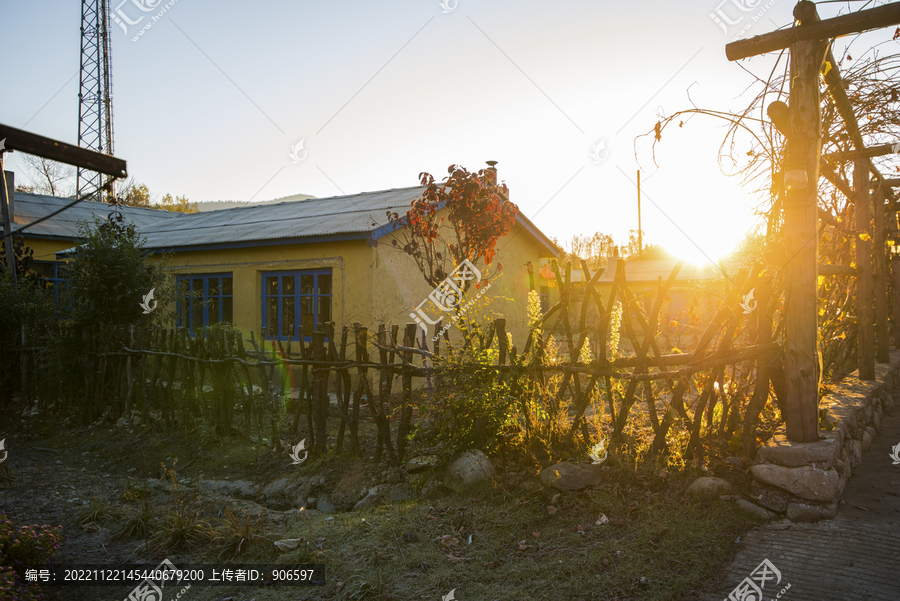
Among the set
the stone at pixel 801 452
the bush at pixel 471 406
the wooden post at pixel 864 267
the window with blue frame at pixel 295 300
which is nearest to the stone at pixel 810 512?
the stone at pixel 801 452

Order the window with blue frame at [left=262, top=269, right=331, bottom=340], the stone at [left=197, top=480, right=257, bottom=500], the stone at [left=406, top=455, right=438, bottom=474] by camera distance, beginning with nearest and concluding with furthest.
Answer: the stone at [left=406, top=455, right=438, bottom=474] < the stone at [left=197, top=480, right=257, bottom=500] < the window with blue frame at [left=262, top=269, right=331, bottom=340]

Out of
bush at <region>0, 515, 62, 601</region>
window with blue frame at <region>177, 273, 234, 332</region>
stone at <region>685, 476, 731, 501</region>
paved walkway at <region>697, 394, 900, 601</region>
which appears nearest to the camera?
bush at <region>0, 515, 62, 601</region>

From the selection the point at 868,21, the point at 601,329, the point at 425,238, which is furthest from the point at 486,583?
the point at 425,238

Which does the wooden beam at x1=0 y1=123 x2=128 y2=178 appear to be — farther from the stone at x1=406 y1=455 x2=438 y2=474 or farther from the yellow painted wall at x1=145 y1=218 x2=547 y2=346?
the stone at x1=406 y1=455 x2=438 y2=474

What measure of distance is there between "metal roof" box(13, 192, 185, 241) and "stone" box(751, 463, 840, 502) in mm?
Result: 17753

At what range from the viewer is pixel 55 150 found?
8805 millimetres

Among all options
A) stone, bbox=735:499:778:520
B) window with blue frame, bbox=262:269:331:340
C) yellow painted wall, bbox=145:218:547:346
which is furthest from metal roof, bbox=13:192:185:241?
stone, bbox=735:499:778:520

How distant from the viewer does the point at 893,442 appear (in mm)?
5914

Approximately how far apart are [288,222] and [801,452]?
10.9 m

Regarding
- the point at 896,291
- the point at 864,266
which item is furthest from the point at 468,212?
the point at 896,291

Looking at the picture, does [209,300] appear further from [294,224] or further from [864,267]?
[864,267]

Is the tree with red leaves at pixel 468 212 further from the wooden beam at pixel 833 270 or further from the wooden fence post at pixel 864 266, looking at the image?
the wooden fence post at pixel 864 266

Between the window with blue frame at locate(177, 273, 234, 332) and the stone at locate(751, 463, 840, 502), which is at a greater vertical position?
the window with blue frame at locate(177, 273, 234, 332)

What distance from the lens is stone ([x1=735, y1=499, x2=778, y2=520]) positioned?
383 centimetres
